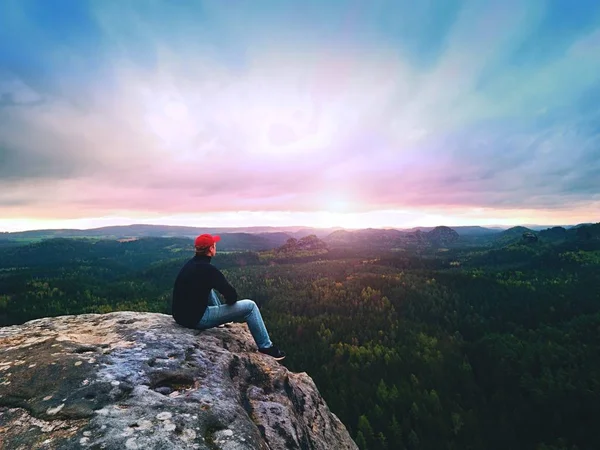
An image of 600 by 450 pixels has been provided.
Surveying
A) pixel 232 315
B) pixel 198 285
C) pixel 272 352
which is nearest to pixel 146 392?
pixel 198 285

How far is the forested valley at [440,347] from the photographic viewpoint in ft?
92.9

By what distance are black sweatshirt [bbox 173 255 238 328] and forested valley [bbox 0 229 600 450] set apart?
20.1m

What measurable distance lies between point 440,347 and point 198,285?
42.2 meters

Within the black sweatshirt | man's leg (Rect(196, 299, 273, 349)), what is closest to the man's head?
the black sweatshirt

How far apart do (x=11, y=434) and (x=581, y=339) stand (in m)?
57.0

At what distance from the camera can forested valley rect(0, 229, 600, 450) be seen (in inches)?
1115

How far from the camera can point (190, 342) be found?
9633 mm

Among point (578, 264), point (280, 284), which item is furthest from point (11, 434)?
point (578, 264)

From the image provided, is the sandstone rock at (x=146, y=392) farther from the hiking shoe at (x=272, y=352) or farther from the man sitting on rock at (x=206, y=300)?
the man sitting on rock at (x=206, y=300)

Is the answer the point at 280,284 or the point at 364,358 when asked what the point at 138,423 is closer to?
the point at 364,358

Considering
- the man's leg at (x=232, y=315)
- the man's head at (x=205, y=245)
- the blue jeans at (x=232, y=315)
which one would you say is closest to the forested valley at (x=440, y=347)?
the blue jeans at (x=232, y=315)

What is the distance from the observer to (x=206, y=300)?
10.3 meters

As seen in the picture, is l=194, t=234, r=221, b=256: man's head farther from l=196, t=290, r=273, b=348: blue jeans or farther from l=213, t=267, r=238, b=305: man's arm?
l=196, t=290, r=273, b=348: blue jeans

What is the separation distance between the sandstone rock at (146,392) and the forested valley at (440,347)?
1813cm
